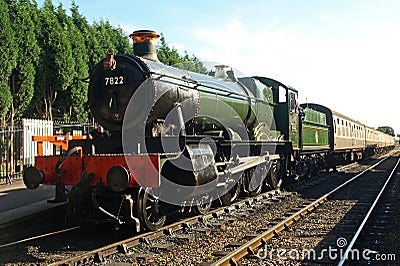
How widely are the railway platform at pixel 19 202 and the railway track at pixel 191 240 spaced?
1.81m

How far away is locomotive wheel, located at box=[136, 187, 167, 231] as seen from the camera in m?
7.48

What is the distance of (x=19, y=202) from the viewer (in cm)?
1071

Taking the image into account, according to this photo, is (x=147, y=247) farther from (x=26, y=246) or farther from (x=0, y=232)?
(x=0, y=232)

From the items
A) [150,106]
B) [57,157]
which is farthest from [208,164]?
[57,157]

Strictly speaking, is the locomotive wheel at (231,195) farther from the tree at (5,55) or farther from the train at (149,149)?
the tree at (5,55)

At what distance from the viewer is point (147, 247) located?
23.3 feet

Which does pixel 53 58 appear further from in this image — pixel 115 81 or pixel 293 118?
pixel 115 81

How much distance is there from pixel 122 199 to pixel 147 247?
0.94 m

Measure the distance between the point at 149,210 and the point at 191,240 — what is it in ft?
3.35

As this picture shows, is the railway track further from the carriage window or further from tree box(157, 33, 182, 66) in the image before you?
tree box(157, 33, 182, 66)

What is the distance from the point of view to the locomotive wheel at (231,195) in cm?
1088

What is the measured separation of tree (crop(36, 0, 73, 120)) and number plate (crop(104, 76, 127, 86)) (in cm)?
1656

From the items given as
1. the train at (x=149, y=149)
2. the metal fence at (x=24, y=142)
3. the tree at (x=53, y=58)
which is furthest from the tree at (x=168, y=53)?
the train at (x=149, y=149)

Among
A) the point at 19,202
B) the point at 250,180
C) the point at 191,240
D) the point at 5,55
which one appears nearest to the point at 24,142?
the point at 19,202
